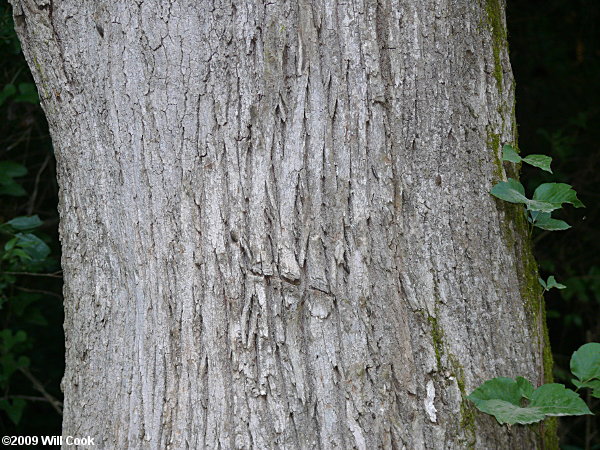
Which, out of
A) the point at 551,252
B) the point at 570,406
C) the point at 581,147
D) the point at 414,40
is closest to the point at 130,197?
the point at 414,40

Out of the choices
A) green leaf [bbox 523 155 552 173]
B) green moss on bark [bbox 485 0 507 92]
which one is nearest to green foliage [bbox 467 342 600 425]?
green leaf [bbox 523 155 552 173]

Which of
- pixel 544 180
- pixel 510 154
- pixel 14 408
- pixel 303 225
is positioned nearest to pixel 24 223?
pixel 14 408

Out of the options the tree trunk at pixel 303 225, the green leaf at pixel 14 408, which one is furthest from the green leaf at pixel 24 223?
the tree trunk at pixel 303 225

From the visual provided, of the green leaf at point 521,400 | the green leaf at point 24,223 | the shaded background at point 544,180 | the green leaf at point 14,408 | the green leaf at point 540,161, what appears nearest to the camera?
the green leaf at point 521,400

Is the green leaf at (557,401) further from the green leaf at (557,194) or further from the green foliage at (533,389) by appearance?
the green leaf at (557,194)

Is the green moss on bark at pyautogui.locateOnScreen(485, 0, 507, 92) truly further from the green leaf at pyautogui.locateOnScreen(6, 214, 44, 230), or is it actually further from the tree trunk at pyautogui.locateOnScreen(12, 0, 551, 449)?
the green leaf at pyautogui.locateOnScreen(6, 214, 44, 230)

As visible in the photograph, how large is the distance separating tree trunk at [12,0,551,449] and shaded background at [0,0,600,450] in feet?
5.83

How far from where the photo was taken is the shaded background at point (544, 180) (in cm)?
304

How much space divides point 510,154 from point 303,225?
19.1 inches

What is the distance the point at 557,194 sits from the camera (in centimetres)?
138

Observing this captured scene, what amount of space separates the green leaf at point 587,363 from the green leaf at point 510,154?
452 mm

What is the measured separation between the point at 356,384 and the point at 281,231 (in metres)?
0.33

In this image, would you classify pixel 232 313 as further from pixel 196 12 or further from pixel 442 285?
pixel 196 12

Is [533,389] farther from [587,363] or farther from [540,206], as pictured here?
[540,206]
